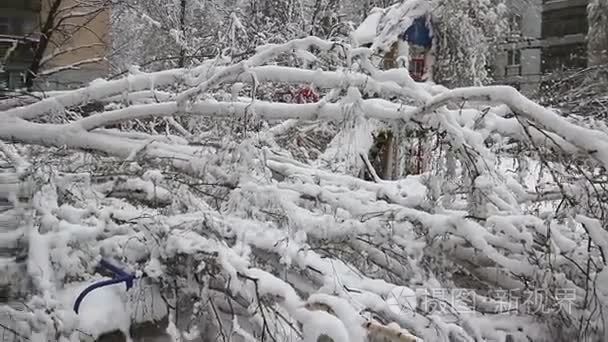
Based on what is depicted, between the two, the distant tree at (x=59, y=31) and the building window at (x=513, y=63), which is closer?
the distant tree at (x=59, y=31)

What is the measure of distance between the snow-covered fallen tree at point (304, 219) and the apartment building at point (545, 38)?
2100 centimetres

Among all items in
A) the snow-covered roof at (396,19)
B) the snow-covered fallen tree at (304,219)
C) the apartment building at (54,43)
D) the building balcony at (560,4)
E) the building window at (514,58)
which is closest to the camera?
the snow-covered fallen tree at (304,219)

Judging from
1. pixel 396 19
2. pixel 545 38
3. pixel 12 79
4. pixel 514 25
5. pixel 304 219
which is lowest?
pixel 304 219

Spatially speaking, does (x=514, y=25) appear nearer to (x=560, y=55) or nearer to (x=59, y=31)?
(x=560, y=55)

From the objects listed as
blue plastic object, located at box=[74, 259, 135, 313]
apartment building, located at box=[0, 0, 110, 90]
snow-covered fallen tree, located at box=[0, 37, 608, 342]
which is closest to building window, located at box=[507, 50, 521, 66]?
apartment building, located at box=[0, 0, 110, 90]

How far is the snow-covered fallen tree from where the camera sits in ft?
10.6

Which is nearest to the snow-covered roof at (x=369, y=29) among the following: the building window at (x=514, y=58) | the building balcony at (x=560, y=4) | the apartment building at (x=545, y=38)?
the apartment building at (x=545, y=38)

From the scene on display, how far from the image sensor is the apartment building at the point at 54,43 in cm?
649

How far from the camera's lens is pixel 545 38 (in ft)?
84.9

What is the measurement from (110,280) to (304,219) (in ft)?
3.69

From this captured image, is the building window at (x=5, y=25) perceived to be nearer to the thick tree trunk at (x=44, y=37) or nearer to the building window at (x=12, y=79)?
the thick tree trunk at (x=44, y=37)

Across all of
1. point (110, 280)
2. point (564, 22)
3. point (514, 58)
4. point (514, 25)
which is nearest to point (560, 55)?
point (564, 22)

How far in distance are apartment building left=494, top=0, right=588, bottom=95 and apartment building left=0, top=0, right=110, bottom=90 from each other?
57.5ft

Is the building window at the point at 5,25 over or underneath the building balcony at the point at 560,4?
underneath
